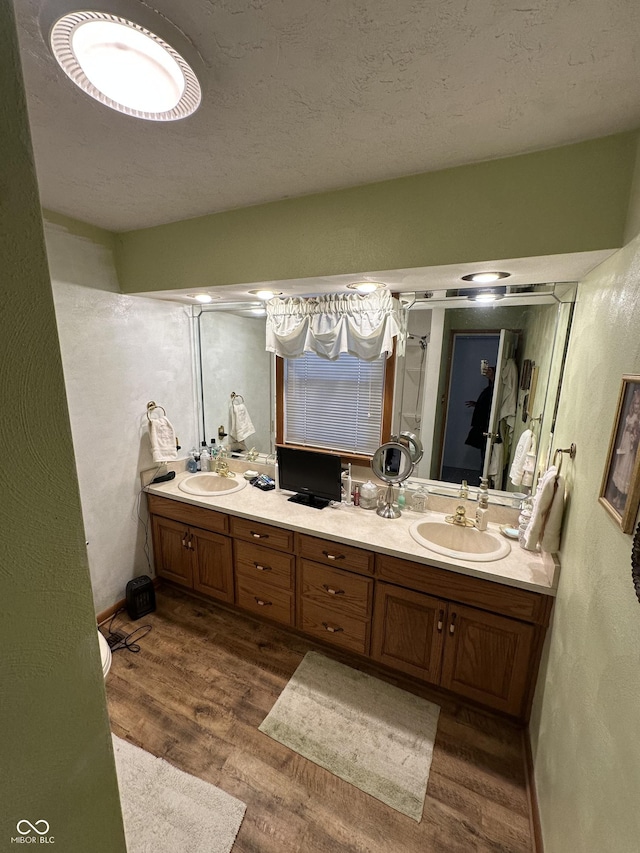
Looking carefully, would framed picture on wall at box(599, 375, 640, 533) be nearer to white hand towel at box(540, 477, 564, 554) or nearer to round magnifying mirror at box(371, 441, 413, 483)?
white hand towel at box(540, 477, 564, 554)

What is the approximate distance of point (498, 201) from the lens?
1.30m

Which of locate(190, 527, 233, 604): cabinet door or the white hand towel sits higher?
the white hand towel

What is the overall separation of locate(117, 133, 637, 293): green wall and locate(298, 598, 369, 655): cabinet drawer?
1892 mm

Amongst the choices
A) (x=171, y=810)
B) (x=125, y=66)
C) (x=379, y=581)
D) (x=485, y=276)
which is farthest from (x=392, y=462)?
(x=125, y=66)

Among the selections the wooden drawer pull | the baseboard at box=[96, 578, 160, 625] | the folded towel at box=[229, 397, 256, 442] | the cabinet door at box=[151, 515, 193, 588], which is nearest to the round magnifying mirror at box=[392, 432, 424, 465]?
the wooden drawer pull

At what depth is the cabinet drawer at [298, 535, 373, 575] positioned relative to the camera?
73.7 inches

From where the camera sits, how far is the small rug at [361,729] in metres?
1.50

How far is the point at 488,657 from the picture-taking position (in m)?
1.68

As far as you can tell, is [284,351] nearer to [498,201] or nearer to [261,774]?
[498,201]

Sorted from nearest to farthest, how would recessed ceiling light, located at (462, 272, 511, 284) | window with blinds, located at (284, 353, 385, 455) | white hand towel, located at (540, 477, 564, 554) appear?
white hand towel, located at (540, 477, 564, 554) → recessed ceiling light, located at (462, 272, 511, 284) → window with blinds, located at (284, 353, 385, 455)

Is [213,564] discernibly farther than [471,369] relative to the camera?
Yes

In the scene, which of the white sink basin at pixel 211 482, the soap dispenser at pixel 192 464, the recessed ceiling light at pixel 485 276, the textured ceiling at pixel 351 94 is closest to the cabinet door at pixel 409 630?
the white sink basin at pixel 211 482

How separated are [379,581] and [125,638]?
1.74m

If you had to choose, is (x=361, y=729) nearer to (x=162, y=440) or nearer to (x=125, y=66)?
(x=162, y=440)
